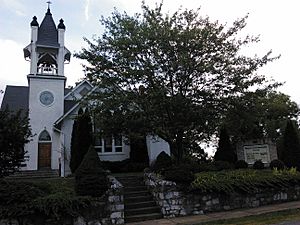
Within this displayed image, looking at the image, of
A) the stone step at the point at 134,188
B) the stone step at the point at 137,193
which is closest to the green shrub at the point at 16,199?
the stone step at the point at 137,193

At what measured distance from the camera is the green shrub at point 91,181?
902 cm

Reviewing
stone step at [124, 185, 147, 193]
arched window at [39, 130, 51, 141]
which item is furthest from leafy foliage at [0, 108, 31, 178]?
arched window at [39, 130, 51, 141]

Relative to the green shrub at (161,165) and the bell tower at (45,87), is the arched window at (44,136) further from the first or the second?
the green shrub at (161,165)

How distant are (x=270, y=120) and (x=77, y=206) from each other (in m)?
22.1

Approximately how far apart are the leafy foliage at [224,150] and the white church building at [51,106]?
3.84m

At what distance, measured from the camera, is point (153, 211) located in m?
9.96

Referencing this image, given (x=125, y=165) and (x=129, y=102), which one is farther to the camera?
(x=125, y=165)

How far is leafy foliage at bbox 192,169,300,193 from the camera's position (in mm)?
10344

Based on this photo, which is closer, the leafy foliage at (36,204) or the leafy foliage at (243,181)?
the leafy foliage at (36,204)

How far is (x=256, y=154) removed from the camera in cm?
1666

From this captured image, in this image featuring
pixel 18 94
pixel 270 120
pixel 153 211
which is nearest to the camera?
pixel 153 211

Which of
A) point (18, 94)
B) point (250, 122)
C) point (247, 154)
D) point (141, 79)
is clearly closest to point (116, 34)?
point (141, 79)

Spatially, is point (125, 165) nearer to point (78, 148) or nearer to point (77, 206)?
point (78, 148)

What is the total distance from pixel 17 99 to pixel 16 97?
301 millimetres
